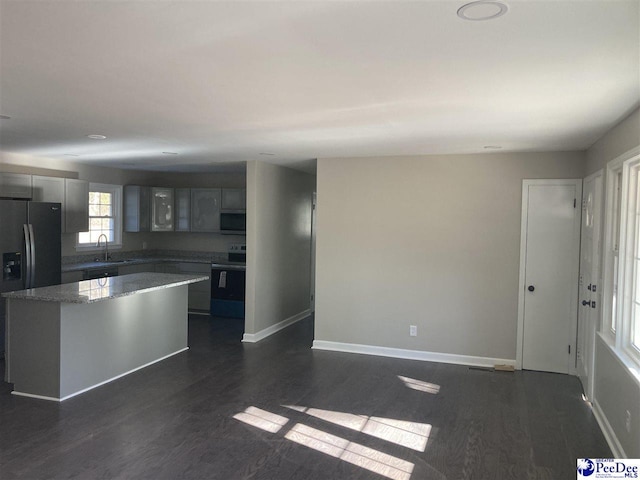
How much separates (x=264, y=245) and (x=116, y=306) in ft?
7.19

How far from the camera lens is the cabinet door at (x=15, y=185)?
5.81 m

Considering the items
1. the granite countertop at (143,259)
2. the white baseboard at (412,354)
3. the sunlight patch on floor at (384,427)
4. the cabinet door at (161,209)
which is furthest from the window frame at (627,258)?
the cabinet door at (161,209)

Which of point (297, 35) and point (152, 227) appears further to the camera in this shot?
point (152, 227)

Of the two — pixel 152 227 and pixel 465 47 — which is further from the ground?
pixel 465 47

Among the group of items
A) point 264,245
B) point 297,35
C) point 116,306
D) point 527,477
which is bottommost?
point 527,477

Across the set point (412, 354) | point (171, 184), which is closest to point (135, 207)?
point (171, 184)

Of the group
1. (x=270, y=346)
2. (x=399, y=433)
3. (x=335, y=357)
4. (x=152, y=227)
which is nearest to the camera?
(x=399, y=433)

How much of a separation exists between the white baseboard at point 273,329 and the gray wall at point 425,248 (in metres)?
0.85

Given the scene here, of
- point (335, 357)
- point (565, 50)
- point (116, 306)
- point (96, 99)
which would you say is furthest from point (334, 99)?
point (335, 357)

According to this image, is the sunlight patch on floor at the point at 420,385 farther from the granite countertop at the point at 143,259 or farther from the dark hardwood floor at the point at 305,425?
the granite countertop at the point at 143,259

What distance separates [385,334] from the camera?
5.88 metres

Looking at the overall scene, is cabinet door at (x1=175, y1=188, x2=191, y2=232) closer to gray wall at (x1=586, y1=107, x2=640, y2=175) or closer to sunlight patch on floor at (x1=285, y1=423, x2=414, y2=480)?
sunlight patch on floor at (x1=285, y1=423, x2=414, y2=480)

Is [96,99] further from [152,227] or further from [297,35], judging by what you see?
[152,227]

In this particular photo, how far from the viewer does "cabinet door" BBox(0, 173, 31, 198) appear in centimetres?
581
